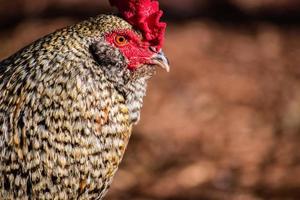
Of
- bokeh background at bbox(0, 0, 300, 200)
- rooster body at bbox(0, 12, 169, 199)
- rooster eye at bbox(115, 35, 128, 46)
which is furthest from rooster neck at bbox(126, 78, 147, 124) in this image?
bokeh background at bbox(0, 0, 300, 200)

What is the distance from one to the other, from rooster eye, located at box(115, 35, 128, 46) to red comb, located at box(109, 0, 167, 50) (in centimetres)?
13

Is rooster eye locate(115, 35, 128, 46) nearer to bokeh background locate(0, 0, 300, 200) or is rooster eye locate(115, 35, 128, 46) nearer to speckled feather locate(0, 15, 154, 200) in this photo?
speckled feather locate(0, 15, 154, 200)

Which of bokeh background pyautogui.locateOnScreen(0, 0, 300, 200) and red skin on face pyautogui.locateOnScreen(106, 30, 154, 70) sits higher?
bokeh background pyautogui.locateOnScreen(0, 0, 300, 200)

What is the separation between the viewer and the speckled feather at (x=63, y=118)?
13.4 feet

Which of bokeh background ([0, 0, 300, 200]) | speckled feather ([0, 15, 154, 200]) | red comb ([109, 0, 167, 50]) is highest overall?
bokeh background ([0, 0, 300, 200])

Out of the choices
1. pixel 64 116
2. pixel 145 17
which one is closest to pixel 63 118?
pixel 64 116

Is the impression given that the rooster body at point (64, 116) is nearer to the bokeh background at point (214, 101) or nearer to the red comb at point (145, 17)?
the red comb at point (145, 17)

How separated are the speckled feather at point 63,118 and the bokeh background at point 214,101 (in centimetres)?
281

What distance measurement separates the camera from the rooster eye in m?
4.44

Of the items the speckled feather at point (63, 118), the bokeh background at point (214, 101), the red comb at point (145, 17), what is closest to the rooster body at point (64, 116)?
the speckled feather at point (63, 118)

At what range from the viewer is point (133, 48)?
4.51 metres

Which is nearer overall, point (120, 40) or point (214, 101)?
point (120, 40)

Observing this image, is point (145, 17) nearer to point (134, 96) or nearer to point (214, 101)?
point (134, 96)

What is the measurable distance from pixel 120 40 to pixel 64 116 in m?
0.65
